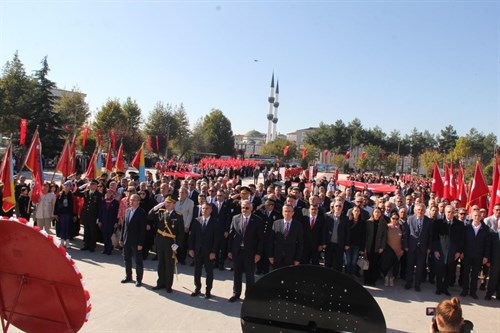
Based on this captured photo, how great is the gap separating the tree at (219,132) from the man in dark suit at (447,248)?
72.0 metres

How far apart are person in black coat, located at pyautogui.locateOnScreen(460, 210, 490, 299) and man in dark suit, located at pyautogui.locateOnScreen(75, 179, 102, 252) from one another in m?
8.31

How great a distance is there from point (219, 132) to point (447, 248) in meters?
74.4

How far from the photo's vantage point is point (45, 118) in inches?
1403

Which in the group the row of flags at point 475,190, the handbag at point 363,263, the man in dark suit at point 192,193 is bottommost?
the handbag at point 363,263

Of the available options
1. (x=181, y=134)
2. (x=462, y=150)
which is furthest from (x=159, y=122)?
(x=462, y=150)

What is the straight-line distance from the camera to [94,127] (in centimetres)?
5456

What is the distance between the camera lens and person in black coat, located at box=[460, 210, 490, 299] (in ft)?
25.8

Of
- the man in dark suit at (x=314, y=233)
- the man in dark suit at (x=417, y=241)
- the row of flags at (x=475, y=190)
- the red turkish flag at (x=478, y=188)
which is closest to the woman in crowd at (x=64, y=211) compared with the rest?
the man in dark suit at (x=314, y=233)

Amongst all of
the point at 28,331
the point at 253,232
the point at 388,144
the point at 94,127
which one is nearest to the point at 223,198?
the point at 253,232

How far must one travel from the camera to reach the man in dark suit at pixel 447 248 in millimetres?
8023

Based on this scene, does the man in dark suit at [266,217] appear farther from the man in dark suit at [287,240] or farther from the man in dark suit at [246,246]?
the man in dark suit at [246,246]

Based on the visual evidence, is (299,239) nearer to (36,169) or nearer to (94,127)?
(36,169)

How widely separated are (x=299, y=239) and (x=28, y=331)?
4.67 m

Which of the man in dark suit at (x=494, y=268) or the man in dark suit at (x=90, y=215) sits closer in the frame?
the man in dark suit at (x=494, y=268)
